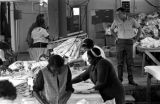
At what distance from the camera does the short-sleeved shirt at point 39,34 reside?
912cm

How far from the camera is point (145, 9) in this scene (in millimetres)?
13680

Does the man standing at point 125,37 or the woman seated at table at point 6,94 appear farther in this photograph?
the man standing at point 125,37

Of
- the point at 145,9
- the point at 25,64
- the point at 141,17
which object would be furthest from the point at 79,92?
the point at 145,9

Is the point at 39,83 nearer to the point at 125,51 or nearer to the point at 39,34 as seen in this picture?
the point at 125,51

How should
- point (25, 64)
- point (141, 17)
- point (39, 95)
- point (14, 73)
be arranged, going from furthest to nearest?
point (141, 17), point (25, 64), point (14, 73), point (39, 95)

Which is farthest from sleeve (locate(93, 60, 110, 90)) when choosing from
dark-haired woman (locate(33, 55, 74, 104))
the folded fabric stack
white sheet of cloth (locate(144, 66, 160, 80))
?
the folded fabric stack

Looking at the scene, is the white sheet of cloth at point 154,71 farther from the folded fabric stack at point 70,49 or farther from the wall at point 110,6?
the wall at point 110,6

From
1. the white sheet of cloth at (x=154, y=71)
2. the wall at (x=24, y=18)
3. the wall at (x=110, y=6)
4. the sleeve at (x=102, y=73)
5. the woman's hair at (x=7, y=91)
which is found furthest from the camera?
the wall at (x=110, y=6)

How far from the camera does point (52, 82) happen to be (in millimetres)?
4562

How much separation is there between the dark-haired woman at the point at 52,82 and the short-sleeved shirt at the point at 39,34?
4.59 meters

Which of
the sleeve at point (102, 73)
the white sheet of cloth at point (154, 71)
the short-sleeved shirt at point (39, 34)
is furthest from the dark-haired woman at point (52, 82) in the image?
the short-sleeved shirt at point (39, 34)

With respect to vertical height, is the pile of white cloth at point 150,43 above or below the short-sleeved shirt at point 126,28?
below

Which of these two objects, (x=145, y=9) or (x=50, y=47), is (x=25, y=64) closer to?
(x=50, y=47)

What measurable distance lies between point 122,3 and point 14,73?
7.93 meters
